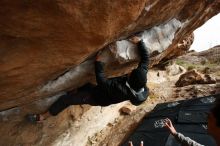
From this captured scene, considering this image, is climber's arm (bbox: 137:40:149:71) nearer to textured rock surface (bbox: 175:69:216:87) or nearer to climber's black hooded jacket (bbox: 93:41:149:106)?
climber's black hooded jacket (bbox: 93:41:149:106)

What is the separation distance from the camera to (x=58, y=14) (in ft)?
9.30

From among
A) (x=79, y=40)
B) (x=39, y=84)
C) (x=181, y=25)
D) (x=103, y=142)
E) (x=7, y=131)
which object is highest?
(x=181, y=25)

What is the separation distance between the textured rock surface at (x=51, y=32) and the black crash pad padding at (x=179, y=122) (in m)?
2.51

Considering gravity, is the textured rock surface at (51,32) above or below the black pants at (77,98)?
above

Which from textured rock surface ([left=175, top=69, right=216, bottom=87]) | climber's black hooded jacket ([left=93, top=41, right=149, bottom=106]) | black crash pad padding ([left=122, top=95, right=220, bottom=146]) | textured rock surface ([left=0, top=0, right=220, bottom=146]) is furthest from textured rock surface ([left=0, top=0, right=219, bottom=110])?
textured rock surface ([left=175, top=69, right=216, bottom=87])

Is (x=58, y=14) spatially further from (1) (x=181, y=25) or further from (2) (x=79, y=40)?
(1) (x=181, y=25)

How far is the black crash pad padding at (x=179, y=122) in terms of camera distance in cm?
625

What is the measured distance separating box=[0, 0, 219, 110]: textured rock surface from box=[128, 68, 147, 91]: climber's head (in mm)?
549

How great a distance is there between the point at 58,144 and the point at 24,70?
2.82 metres

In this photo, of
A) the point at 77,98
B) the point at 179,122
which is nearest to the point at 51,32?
the point at 77,98

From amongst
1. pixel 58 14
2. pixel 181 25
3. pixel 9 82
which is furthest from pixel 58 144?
pixel 58 14

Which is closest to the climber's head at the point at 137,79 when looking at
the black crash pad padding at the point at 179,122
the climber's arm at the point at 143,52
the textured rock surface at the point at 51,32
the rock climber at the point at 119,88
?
the rock climber at the point at 119,88

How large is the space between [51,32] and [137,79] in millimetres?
1754

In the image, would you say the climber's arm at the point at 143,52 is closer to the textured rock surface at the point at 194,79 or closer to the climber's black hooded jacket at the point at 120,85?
the climber's black hooded jacket at the point at 120,85
